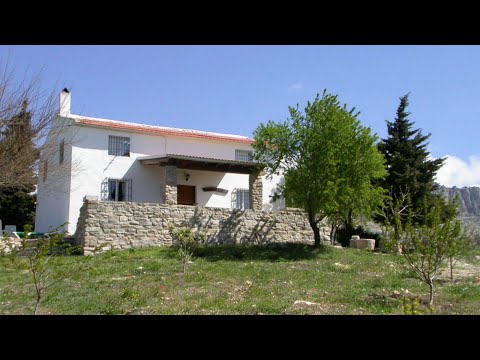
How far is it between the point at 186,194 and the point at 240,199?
296 centimetres

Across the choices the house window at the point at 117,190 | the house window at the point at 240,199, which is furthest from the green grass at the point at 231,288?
the house window at the point at 240,199

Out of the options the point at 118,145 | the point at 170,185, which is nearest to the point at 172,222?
the point at 170,185

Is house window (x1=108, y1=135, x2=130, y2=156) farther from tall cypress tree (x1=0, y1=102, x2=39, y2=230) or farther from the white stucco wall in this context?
tall cypress tree (x1=0, y1=102, x2=39, y2=230)

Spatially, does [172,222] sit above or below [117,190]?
below

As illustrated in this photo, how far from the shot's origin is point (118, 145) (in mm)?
23875

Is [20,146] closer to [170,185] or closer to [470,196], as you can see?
[170,185]

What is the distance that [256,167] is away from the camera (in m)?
22.3

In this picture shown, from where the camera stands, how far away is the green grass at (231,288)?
906 cm

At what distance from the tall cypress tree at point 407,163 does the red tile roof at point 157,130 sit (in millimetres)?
7827

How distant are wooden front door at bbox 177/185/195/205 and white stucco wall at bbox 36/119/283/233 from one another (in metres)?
0.21

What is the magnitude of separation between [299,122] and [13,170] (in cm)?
1178

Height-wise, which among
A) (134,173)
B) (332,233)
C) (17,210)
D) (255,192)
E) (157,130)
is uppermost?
(157,130)
